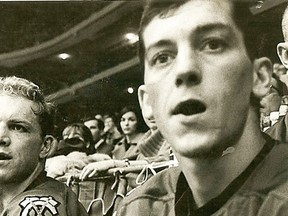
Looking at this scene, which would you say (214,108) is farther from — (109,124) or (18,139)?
(18,139)

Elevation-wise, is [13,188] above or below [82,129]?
below

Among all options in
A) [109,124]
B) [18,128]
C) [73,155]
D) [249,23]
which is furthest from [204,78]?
[18,128]

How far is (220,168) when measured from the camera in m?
1.28

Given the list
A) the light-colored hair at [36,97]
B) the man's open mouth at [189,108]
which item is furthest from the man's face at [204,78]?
the light-colored hair at [36,97]

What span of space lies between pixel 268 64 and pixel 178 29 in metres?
0.24

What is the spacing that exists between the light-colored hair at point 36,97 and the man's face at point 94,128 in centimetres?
10

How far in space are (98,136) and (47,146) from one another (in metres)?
0.14

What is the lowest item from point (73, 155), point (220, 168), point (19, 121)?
point (220, 168)

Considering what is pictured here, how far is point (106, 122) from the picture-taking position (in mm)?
1379

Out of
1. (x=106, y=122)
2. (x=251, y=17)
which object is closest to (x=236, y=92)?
(x=251, y=17)

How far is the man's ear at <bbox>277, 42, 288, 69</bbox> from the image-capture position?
131 centimetres

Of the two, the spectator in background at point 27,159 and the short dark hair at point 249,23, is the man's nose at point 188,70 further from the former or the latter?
the spectator in background at point 27,159

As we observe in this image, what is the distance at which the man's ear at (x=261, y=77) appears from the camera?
1.27m

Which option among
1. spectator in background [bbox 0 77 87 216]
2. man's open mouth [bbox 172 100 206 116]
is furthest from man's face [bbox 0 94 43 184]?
man's open mouth [bbox 172 100 206 116]
